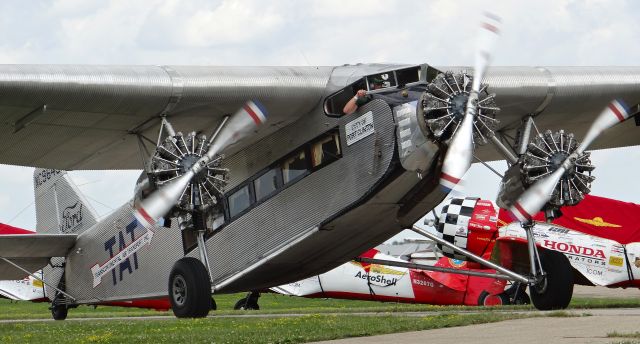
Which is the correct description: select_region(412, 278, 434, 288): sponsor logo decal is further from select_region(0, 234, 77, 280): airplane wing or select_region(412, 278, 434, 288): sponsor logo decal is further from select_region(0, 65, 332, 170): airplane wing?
select_region(0, 65, 332, 170): airplane wing

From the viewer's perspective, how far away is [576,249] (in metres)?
27.7

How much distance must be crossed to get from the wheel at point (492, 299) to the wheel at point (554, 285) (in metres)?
8.33

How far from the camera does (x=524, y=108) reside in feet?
59.3

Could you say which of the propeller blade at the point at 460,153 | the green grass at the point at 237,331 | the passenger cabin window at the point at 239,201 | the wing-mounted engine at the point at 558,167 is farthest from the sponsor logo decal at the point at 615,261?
the propeller blade at the point at 460,153

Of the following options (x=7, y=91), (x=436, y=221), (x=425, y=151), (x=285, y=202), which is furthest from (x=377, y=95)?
(x=436, y=221)

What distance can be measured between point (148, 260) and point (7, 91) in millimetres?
5971

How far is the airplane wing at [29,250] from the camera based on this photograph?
2161 centimetres

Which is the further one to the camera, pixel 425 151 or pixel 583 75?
pixel 583 75

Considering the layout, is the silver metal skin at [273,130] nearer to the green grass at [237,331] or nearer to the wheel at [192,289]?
the wheel at [192,289]

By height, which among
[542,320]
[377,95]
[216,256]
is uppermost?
[377,95]

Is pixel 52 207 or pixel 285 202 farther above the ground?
pixel 52 207

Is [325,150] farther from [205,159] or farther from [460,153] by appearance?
[460,153]

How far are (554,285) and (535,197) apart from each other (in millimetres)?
1691

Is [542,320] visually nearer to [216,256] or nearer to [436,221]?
[216,256]
